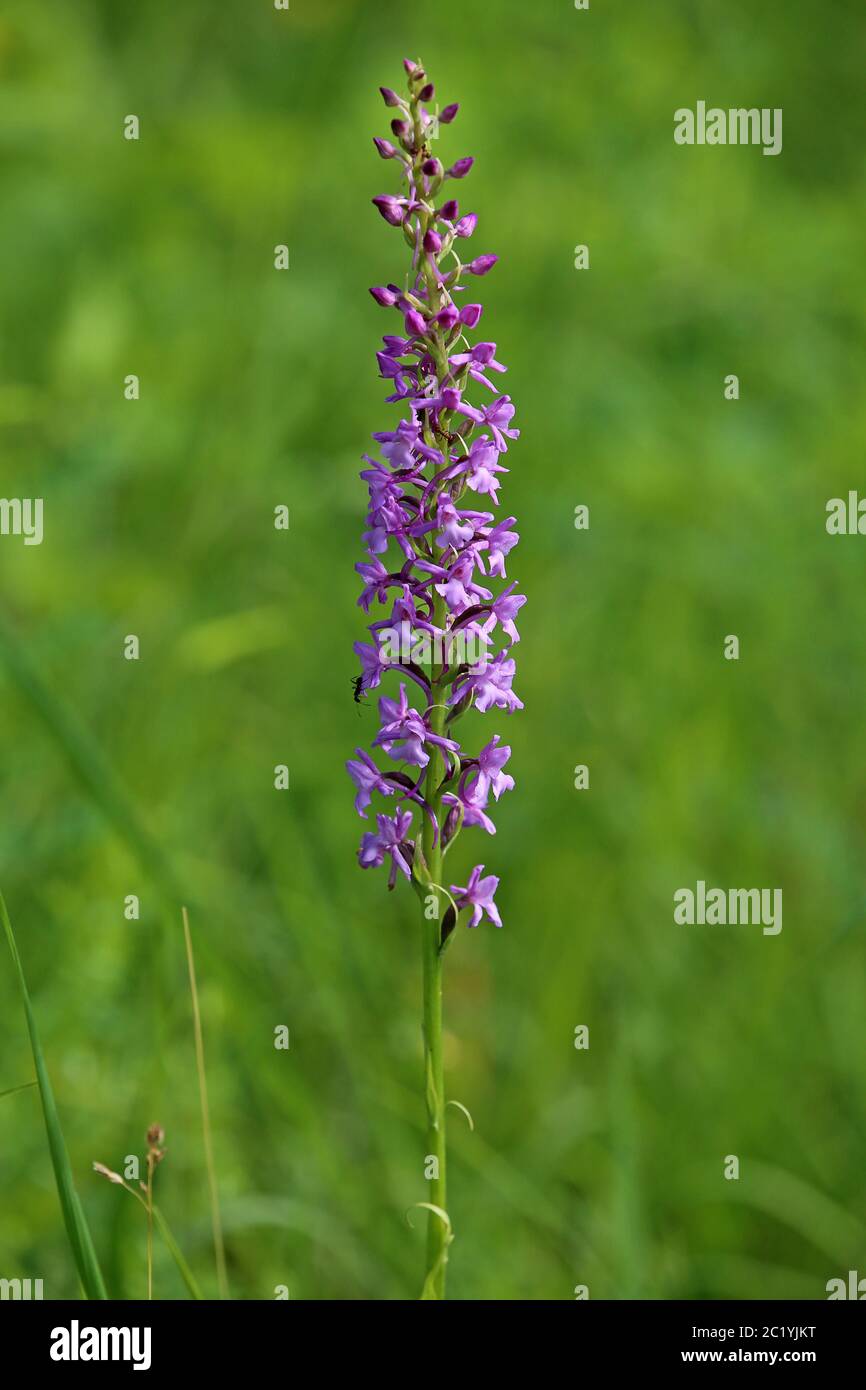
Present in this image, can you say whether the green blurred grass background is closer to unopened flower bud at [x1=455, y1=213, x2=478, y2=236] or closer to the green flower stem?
the green flower stem

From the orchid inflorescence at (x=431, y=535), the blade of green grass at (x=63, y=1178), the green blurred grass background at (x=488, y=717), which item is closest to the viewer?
the orchid inflorescence at (x=431, y=535)

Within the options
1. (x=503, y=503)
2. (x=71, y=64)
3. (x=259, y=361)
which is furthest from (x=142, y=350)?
(x=71, y=64)

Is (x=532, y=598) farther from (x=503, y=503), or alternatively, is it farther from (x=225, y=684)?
(x=225, y=684)

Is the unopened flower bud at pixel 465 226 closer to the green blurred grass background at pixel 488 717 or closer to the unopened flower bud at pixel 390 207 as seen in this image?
the unopened flower bud at pixel 390 207

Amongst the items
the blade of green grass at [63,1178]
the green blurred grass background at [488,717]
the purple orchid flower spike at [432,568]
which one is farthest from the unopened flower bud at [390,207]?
the green blurred grass background at [488,717]

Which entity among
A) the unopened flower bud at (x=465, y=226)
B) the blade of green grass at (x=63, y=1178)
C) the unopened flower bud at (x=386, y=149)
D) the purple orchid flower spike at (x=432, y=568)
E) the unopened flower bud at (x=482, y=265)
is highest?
the unopened flower bud at (x=386, y=149)

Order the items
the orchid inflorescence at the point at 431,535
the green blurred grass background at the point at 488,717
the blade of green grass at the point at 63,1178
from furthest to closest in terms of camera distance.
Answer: the green blurred grass background at the point at 488,717
the blade of green grass at the point at 63,1178
the orchid inflorescence at the point at 431,535

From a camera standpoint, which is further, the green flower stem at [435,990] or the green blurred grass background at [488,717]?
the green blurred grass background at [488,717]

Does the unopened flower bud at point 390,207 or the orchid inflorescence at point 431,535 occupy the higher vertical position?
the unopened flower bud at point 390,207

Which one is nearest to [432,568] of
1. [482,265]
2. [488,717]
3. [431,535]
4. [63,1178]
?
[431,535]
